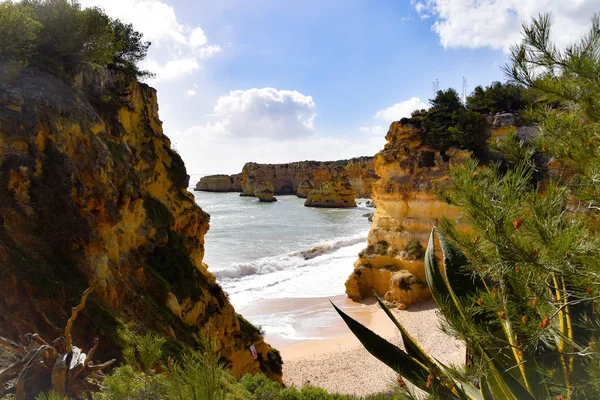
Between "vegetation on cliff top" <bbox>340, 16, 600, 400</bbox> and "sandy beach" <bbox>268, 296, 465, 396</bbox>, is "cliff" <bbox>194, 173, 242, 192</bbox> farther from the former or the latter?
"vegetation on cliff top" <bbox>340, 16, 600, 400</bbox>

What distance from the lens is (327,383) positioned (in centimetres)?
884

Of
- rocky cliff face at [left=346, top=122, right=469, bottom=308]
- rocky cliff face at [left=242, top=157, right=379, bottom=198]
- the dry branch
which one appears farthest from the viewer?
rocky cliff face at [left=242, top=157, right=379, bottom=198]

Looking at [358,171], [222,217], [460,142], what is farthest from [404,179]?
[358,171]

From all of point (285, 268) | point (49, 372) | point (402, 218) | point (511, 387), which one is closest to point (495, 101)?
point (402, 218)

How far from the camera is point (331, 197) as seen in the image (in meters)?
64.1

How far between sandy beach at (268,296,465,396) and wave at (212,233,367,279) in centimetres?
911

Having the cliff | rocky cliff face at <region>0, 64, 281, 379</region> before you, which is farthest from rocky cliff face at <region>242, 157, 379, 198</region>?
rocky cliff face at <region>0, 64, 281, 379</region>

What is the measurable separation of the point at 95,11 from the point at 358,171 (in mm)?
76624

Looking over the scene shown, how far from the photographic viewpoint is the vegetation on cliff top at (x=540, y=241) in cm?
215

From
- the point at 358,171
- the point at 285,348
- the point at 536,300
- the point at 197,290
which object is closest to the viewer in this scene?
the point at 536,300

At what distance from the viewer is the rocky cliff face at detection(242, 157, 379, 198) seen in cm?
8162

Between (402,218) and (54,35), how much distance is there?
12593 mm

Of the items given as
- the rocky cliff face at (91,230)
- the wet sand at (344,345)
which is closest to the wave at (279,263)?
the wet sand at (344,345)

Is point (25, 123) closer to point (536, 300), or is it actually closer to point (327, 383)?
point (536, 300)
